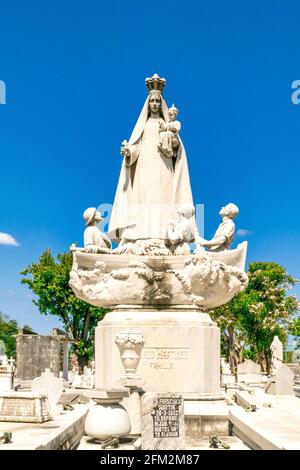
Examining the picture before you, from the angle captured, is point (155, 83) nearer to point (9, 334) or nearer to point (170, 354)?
point (170, 354)

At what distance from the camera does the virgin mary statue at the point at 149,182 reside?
13.8 metres

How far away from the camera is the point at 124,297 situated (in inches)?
498

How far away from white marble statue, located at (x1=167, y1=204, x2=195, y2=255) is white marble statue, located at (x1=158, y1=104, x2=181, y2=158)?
5.58 feet

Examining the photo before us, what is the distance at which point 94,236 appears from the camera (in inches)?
528

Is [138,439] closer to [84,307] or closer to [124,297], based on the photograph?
[124,297]

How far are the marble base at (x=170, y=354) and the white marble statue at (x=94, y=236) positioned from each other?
165 cm

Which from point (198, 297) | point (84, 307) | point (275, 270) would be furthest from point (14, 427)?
point (275, 270)

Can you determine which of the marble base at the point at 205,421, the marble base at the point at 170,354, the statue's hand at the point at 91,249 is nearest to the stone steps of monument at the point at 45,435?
the marble base at the point at 170,354

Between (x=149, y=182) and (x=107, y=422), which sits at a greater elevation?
(x=149, y=182)

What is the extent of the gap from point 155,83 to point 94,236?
400 cm

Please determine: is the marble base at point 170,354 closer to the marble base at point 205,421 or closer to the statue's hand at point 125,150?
the marble base at point 205,421

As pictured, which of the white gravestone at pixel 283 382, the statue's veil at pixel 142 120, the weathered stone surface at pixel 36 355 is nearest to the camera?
the statue's veil at pixel 142 120

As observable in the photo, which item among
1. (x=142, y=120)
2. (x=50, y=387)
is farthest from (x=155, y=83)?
(x=50, y=387)

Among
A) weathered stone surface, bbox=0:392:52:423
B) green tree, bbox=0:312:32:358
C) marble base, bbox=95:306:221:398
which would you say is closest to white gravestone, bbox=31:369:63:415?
weathered stone surface, bbox=0:392:52:423
